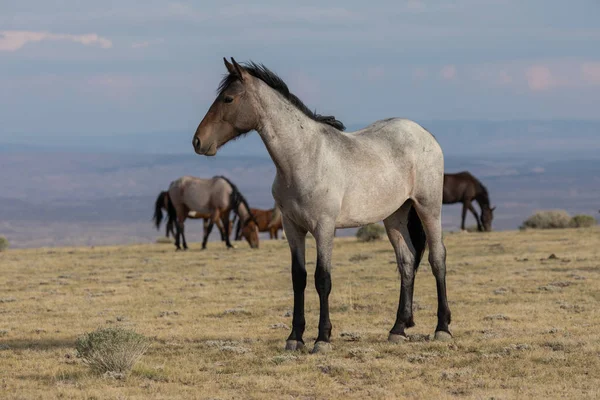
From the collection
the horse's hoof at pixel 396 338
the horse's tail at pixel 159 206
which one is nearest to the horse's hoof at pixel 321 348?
the horse's hoof at pixel 396 338

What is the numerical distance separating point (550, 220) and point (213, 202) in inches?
618

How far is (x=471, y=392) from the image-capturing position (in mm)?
8734

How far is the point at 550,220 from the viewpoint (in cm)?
3966

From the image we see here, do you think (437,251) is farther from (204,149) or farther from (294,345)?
(204,149)

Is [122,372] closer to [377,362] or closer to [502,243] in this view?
[377,362]

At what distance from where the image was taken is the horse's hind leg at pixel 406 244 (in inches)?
471

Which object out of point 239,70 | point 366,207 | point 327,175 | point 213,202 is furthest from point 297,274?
point 213,202

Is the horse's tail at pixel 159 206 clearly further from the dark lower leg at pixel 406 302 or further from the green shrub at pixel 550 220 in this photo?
the dark lower leg at pixel 406 302

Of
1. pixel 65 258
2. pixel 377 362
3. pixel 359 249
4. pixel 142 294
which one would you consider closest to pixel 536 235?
pixel 359 249

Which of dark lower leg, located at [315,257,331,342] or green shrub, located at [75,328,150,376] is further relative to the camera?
dark lower leg, located at [315,257,331,342]

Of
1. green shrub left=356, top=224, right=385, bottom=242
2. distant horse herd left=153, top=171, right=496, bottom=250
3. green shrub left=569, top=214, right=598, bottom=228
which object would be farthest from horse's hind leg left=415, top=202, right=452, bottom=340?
green shrub left=569, top=214, right=598, bottom=228

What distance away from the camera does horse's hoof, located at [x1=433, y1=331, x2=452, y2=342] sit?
11.5 m

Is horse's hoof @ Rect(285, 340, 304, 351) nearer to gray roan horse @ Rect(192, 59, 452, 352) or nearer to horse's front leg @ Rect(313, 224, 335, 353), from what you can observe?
gray roan horse @ Rect(192, 59, 452, 352)

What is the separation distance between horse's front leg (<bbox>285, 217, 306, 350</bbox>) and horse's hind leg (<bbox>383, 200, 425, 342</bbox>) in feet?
5.19
